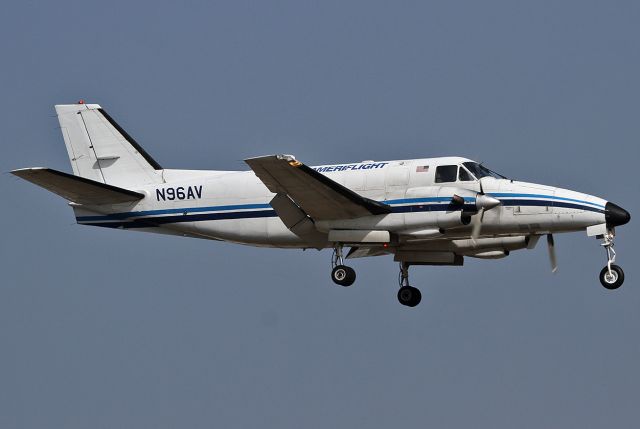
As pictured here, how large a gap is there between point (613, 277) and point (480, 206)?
12.2 ft

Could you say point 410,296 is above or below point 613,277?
above

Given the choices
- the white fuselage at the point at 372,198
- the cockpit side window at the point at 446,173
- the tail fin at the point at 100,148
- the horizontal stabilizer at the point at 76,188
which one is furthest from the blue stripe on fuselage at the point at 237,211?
the tail fin at the point at 100,148

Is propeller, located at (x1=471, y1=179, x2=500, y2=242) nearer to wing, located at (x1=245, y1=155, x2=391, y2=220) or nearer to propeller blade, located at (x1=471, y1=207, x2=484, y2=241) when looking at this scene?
propeller blade, located at (x1=471, y1=207, x2=484, y2=241)

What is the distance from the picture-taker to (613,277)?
3206cm

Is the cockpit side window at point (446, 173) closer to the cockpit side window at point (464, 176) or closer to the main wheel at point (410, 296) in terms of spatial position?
the cockpit side window at point (464, 176)

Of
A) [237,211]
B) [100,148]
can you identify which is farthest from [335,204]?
[100,148]

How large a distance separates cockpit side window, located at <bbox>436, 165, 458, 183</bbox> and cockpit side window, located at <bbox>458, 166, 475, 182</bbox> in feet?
0.39

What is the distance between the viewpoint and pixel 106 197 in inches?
1439

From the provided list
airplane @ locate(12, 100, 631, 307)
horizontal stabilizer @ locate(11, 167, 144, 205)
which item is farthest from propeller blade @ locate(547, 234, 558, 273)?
horizontal stabilizer @ locate(11, 167, 144, 205)

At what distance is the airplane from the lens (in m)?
32.9

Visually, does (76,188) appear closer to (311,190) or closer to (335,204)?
(311,190)

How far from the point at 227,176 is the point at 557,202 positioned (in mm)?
9320

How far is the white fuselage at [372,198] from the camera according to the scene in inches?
1300

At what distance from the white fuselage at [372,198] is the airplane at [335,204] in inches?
1.1
